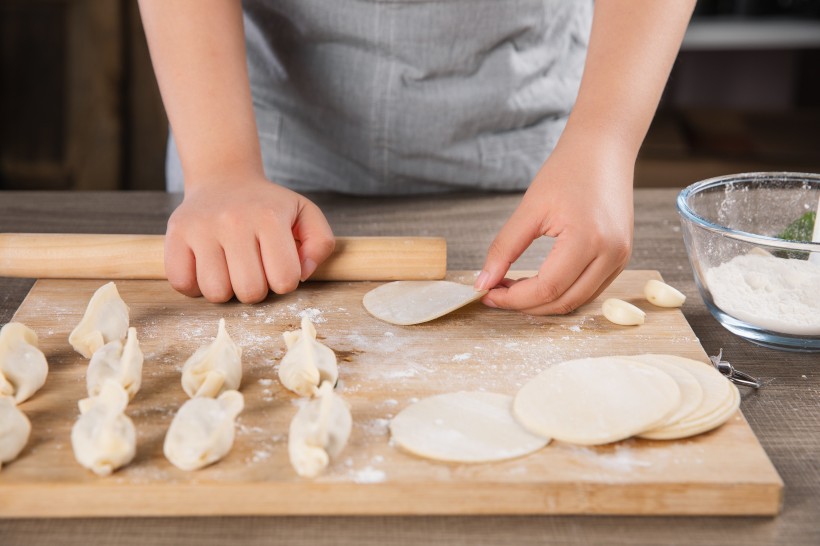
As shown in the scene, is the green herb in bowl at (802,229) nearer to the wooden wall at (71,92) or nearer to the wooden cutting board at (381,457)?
the wooden cutting board at (381,457)

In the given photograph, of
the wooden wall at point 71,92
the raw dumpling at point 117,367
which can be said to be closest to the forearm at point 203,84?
the raw dumpling at point 117,367

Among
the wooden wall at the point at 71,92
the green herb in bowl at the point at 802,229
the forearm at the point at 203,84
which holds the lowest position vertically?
the wooden wall at the point at 71,92

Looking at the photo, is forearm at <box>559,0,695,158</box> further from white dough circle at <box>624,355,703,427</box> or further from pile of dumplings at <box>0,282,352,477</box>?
pile of dumplings at <box>0,282,352,477</box>

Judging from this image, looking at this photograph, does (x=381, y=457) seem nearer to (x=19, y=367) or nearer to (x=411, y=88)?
(x=19, y=367)

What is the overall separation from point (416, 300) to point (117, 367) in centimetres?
35

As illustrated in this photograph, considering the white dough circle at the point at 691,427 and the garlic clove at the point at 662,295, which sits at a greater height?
the garlic clove at the point at 662,295

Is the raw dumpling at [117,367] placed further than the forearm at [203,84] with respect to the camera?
No

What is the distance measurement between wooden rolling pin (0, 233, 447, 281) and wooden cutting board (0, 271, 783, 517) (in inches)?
5.2

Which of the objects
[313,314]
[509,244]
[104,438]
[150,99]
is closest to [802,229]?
[509,244]

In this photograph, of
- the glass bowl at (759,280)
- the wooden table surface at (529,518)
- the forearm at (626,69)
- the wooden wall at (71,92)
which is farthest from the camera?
the wooden wall at (71,92)

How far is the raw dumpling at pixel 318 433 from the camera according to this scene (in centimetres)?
66

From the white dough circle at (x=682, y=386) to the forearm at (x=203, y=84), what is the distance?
21.6 inches

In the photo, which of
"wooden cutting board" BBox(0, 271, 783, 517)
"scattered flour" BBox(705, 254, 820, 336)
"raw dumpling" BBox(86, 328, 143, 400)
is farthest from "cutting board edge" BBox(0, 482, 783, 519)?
"scattered flour" BBox(705, 254, 820, 336)

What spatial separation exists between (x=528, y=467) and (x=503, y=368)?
6.9 inches
